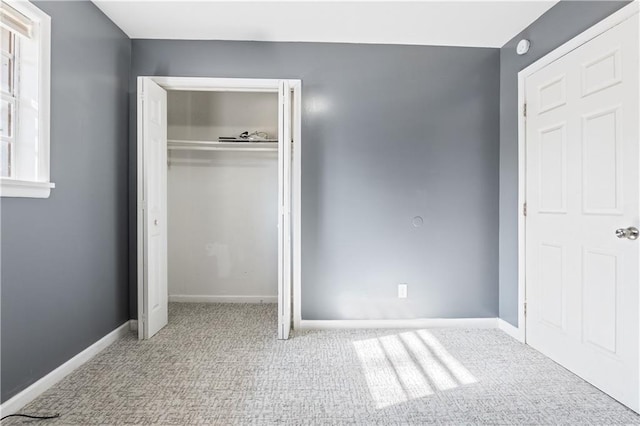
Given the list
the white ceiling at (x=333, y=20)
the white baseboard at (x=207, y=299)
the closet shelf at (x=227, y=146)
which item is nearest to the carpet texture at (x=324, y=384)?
the white baseboard at (x=207, y=299)

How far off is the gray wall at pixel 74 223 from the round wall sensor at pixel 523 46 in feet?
10.3

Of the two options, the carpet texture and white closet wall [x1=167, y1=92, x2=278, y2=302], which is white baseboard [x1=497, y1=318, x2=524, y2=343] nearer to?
the carpet texture

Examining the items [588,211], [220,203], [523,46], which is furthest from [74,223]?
[523,46]

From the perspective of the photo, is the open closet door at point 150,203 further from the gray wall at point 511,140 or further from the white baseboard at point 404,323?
the gray wall at point 511,140

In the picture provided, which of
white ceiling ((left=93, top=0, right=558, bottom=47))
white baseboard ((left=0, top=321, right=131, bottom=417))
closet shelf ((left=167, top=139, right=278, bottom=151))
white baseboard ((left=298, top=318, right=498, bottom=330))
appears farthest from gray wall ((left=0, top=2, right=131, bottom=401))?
white baseboard ((left=298, top=318, right=498, bottom=330))

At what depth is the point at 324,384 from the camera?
7.04 ft

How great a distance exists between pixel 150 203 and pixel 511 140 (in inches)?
117

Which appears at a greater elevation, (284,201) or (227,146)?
(227,146)

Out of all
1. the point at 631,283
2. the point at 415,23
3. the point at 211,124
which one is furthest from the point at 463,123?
the point at 211,124

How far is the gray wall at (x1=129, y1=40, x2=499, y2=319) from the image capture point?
3086 millimetres

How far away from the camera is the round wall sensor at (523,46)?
276cm

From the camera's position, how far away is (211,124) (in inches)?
157

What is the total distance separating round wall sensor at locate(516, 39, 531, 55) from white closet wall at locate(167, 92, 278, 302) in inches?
92.5

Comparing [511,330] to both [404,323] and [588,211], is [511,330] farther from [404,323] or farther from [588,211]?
[588,211]
